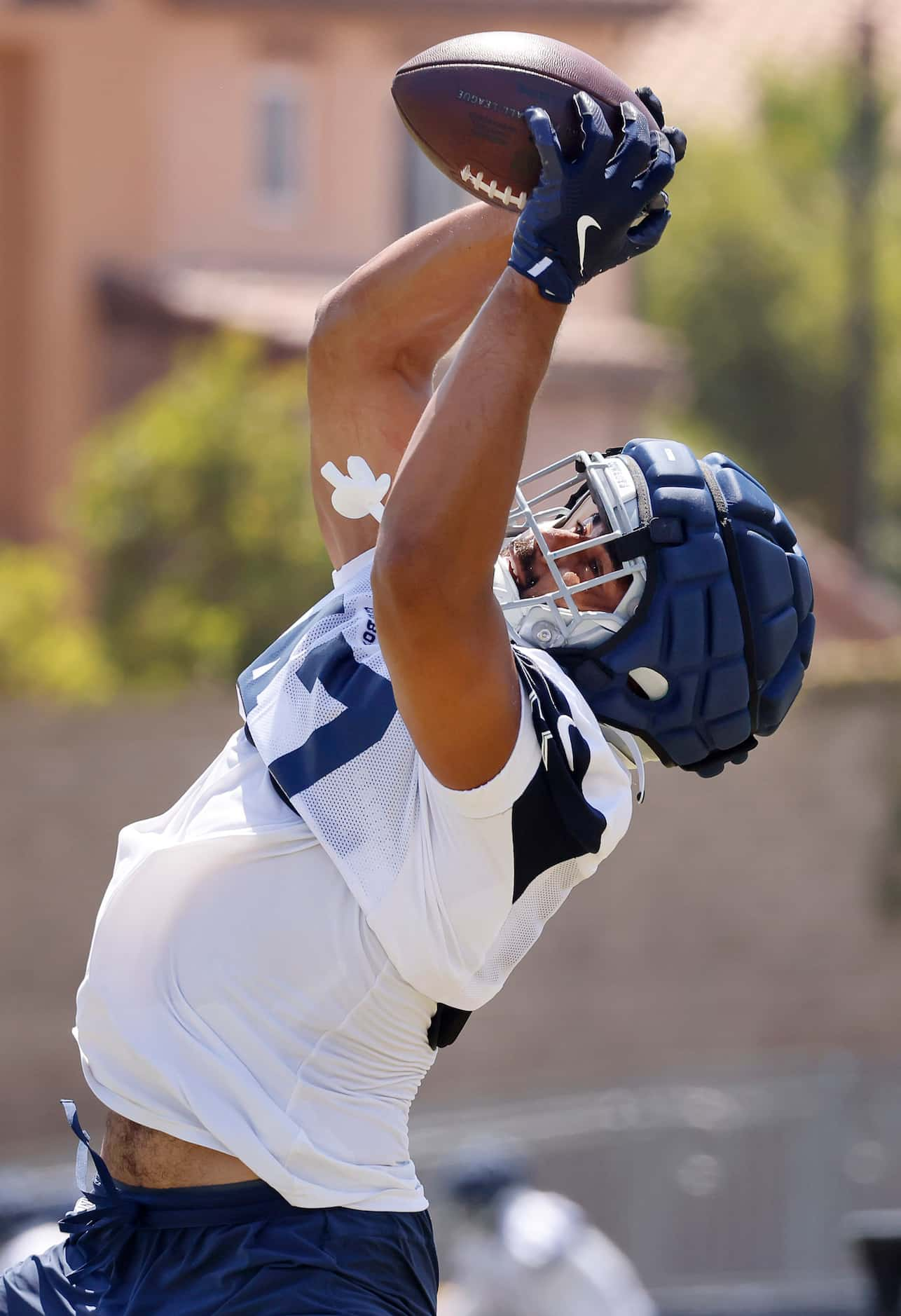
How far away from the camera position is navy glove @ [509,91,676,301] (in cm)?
Answer: 218

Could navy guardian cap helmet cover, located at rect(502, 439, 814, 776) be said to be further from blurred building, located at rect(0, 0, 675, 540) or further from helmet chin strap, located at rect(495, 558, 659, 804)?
blurred building, located at rect(0, 0, 675, 540)

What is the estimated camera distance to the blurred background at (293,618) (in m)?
7.83

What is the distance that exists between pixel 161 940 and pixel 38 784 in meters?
7.34

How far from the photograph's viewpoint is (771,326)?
28031mm

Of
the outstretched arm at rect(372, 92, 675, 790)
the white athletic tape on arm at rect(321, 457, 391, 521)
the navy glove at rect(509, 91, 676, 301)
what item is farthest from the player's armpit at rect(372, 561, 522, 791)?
the white athletic tape on arm at rect(321, 457, 391, 521)

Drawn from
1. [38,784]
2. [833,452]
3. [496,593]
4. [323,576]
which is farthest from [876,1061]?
[833,452]

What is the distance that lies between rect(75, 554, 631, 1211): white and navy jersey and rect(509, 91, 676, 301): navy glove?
493 millimetres

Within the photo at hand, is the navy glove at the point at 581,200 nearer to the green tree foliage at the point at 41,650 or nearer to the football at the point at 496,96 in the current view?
the football at the point at 496,96

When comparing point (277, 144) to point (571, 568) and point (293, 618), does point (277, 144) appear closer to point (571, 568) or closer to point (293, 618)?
point (293, 618)

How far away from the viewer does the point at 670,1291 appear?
7277 millimetres

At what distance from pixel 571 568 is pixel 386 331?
2.06ft

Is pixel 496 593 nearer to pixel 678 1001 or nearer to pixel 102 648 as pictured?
pixel 678 1001

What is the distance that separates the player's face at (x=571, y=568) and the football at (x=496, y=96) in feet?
1.48

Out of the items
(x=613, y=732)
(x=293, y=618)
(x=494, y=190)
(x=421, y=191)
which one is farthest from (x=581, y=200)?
(x=421, y=191)
